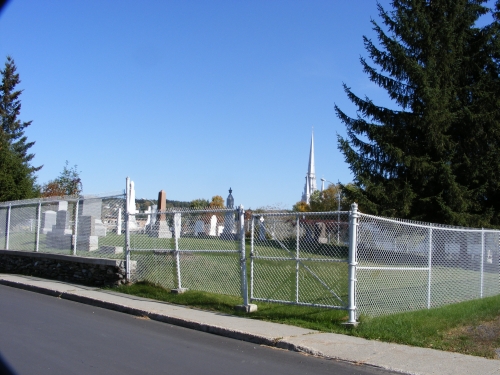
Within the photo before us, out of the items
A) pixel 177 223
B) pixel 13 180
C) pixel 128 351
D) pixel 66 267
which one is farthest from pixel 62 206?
pixel 13 180

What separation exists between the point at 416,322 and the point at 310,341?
2106mm

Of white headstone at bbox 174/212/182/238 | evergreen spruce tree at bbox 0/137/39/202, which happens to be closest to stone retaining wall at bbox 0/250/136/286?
white headstone at bbox 174/212/182/238

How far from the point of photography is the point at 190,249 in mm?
12453

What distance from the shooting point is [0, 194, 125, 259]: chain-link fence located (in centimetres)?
1498

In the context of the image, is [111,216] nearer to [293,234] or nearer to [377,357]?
[293,234]

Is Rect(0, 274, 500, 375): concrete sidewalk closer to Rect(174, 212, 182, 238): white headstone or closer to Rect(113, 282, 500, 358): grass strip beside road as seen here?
Rect(113, 282, 500, 358): grass strip beside road

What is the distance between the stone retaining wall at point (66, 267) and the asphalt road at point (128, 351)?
3795 mm

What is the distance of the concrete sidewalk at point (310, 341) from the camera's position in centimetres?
706

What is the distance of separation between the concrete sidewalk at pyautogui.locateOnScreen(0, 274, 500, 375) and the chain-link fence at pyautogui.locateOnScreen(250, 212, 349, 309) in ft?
4.09

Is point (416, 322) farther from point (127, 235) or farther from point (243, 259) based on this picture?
point (127, 235)

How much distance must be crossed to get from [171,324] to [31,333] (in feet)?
8.56

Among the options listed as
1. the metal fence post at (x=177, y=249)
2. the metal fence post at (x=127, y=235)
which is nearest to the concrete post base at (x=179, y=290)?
the metal fence post at (x=177, y=249)

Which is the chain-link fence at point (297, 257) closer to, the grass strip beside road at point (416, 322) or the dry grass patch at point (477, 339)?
the grass strip beside road at point (416, 322)

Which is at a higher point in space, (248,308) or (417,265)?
(417,265)
